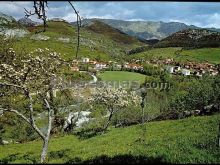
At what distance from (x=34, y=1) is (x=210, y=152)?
775 cm

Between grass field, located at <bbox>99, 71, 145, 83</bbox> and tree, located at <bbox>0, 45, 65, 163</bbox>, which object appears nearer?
tree, located at <bbox>0, 45, 65, 163</bbox>

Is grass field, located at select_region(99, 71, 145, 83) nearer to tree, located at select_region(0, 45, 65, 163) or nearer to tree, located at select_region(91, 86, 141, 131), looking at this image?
tree, located at select_region(91, 86, 141, 131)

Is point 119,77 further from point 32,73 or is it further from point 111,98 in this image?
point 32,73

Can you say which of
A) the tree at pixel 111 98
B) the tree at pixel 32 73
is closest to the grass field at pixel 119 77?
the tree at pixel 111 98

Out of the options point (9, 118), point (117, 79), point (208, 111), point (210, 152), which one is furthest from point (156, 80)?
point (210, 152)

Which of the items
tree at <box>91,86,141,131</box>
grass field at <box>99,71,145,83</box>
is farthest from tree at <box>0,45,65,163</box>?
grass field at <box>99,71,145,83</box>

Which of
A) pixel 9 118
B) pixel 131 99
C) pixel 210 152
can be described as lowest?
pixel 9 118

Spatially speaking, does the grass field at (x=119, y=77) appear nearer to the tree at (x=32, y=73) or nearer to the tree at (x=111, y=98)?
the tree at (x=111, y=98)

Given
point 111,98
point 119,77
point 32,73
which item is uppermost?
point 32,73

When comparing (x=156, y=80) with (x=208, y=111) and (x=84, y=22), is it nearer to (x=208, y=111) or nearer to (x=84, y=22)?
(x=208, y=111)

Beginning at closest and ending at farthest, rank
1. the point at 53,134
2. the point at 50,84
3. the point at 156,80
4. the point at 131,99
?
1. the point at 50,84
2. the point at 53,134
3. the point at 131,99
4. the point at 156,80

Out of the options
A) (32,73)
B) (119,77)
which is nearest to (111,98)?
(32,73)

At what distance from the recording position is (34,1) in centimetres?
686

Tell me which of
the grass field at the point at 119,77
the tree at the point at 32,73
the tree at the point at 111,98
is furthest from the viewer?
the grass field at the point at 119,77
